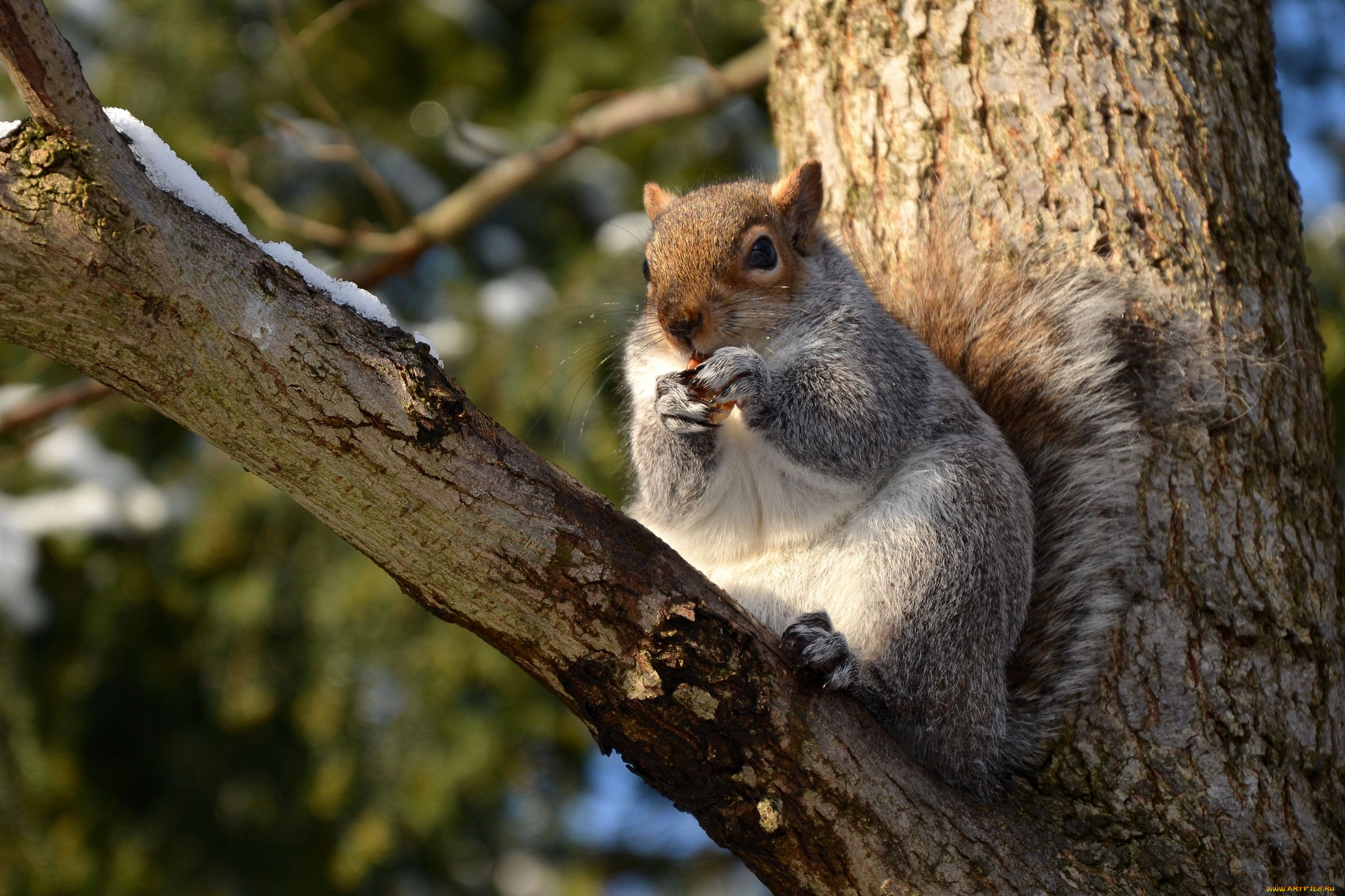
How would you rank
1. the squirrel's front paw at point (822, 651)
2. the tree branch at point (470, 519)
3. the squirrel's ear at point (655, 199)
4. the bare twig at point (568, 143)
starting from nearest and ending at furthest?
the tree branch at point (470, 519) → the squirrel's front paw at point (822, 651) → the squirrel's ear at point (655, 199) → the bare twig at point (568, 143)

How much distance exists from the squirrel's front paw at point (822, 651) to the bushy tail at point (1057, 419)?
31cm

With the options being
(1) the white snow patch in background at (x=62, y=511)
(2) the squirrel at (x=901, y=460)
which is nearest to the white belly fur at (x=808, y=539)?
(2) the squirrel at (x=901, y=460)

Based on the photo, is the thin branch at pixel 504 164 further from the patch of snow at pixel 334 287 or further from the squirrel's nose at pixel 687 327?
the patch of snow at pixel 334 287

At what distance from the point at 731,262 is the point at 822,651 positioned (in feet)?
2.45

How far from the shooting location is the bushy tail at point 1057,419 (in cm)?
168

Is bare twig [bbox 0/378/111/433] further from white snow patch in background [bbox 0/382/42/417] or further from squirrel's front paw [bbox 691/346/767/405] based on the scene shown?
squirrel's front paw [bbox 691/346/767/405]

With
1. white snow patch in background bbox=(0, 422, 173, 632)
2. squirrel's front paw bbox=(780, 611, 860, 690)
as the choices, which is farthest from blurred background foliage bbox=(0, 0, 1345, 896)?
squirrel's front paw bbox=(780, 611, 860, 690)

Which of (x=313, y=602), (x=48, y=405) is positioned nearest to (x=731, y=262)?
(x=48, y=405)

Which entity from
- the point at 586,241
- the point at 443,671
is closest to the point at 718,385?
the point at 443,671

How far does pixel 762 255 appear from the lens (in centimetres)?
199

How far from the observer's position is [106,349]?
1.17 metres

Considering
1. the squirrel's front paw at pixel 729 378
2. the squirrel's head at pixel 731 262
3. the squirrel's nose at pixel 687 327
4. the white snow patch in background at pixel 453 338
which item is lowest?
the squirrel's front paw at pixel 729 378

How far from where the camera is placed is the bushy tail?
1684 mm

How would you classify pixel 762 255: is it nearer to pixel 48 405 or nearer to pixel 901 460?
pixel 901 460
